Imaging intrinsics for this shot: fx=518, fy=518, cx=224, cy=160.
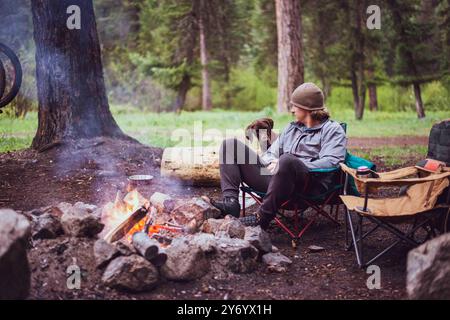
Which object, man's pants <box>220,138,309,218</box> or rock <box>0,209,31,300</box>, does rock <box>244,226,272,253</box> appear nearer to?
man's pants <box>220,138,309,218</box>

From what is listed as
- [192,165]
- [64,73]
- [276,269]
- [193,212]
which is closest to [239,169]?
[193,212]

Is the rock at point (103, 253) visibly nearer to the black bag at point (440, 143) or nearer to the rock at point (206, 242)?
the rock at point (206, 242)

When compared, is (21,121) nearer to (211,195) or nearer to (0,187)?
(0,187)

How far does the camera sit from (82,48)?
6836mm

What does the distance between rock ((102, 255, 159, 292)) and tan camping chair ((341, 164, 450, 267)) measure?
153 cm

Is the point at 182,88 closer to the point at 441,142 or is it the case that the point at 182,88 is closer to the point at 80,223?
the point at 441,142

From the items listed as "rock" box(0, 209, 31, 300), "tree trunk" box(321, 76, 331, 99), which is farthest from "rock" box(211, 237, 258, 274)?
"tree trunk" box(321, 76, 331, 99)

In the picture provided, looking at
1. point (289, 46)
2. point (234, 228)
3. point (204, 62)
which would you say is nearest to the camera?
point (234, 228)

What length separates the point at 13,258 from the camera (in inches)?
113

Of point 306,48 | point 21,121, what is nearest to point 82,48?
point 21,121

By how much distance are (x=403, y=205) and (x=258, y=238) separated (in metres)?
1.22

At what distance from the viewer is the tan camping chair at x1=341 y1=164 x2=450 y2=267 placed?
3693 mm

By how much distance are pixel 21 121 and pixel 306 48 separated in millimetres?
13597

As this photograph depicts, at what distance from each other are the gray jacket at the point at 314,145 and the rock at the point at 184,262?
1.34 m
